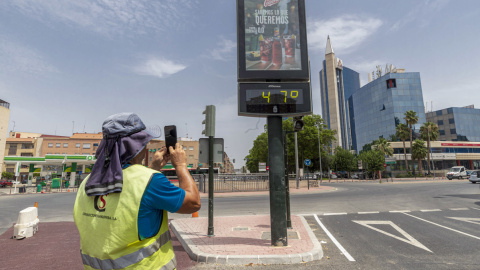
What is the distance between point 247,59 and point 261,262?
436 centimetres

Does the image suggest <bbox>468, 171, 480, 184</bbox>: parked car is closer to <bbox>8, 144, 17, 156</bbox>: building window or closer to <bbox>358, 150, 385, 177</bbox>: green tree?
<bbox>358, 150, 385, 177</bbox>: green tree

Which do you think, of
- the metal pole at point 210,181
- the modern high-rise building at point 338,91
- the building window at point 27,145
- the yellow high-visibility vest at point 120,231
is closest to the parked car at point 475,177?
the metal pole at point 210,181

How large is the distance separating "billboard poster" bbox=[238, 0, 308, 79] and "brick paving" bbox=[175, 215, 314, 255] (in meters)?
3.77

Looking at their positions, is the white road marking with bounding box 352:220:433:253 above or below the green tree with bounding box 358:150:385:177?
below

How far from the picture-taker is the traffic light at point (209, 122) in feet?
23.4

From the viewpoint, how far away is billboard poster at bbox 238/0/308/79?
6266mm

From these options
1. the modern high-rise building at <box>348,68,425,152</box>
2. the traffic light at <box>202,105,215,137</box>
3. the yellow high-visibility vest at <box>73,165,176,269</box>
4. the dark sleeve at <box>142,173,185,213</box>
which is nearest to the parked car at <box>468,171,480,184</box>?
the traffic light at <box>202,105,215,137</box>

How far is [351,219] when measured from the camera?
9242 millimetres

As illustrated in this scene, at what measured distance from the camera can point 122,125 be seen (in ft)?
5.70

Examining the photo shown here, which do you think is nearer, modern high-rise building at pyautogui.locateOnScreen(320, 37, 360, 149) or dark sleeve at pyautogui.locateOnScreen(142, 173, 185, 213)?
dark sleeve at pyautogui.locateOnScreen(142, 173, 185, 213)

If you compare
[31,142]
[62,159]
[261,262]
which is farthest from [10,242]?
[31,142]

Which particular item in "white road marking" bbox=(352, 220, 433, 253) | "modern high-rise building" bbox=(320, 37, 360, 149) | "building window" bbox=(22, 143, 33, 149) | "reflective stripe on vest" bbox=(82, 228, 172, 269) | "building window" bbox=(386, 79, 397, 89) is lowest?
"white road marking" bbox=(352, 220, 433, 253)

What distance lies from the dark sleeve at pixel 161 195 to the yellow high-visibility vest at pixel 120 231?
0.03 metres

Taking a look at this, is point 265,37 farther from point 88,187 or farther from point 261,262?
point 88,187
